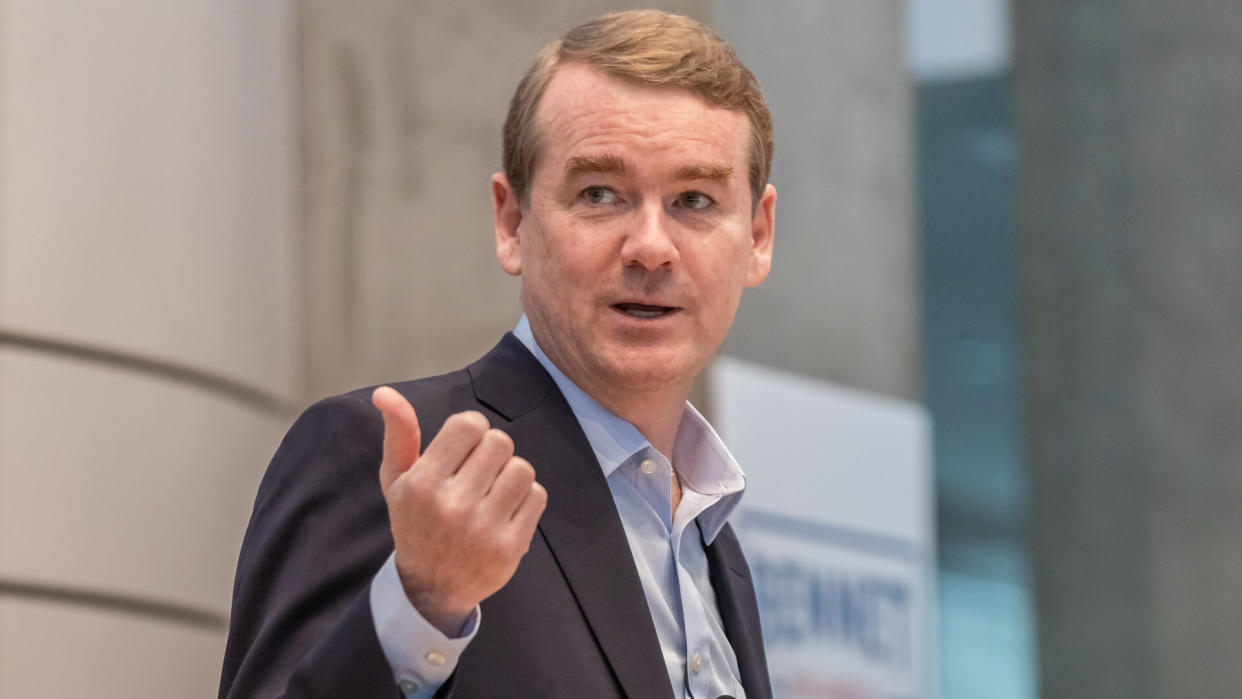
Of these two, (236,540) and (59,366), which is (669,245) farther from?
(236,540)

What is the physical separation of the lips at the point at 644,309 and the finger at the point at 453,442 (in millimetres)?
632

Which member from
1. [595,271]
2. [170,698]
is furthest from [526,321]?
[170,698]

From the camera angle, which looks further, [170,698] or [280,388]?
[280,388]

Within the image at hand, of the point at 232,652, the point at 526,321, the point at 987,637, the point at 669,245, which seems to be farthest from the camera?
the point at 987,637

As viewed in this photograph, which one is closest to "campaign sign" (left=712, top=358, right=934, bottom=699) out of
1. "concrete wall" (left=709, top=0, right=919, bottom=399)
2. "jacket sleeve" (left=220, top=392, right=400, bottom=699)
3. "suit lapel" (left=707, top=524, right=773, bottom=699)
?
"concrete wall" (left=709, top=0, right=919, bottom=399)

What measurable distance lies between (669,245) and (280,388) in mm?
2770

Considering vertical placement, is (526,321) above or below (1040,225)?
above

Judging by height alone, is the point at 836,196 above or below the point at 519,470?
below

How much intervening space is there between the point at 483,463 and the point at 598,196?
711 millimetres

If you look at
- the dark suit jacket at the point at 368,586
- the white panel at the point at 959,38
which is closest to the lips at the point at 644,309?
the dark suit jacket at the point at 368,586

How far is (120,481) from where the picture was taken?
3721mm

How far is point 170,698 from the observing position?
12.6 feet

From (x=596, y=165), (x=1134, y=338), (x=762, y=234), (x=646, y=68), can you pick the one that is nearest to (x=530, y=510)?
(x=596, y=165)

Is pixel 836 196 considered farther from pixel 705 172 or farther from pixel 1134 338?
pixel 1134 338
